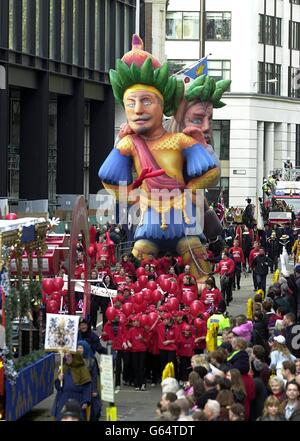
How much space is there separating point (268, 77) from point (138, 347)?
5998 cm

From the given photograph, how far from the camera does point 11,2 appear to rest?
155ft

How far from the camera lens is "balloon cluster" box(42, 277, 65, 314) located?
921 inches

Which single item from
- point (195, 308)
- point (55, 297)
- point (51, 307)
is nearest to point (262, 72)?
point (55, 297)

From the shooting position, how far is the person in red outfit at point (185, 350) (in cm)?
2228

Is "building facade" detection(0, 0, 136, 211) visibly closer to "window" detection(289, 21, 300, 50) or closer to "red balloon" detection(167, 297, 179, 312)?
"red balloon" detection(167, 297, 179, 312)

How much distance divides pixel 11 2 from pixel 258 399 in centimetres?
3257

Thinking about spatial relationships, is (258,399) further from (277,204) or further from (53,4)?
(277,204)

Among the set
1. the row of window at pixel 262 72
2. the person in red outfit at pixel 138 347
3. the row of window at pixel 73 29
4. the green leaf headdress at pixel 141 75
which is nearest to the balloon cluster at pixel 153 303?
the person in red outfit at pixel 138 347

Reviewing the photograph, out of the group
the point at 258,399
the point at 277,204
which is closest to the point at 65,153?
the point at 277,204

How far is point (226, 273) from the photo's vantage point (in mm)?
33625

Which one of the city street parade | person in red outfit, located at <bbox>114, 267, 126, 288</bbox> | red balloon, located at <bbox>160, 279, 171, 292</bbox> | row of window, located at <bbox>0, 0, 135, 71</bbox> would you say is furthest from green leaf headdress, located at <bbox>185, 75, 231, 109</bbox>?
row of window, located at <bbox>0, 0, 135, 71</bbox>

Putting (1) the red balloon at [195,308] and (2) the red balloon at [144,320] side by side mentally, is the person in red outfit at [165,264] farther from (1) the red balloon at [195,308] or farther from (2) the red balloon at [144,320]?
(2) the red balloon at [144,320]

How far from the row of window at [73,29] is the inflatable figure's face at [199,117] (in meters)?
11.5

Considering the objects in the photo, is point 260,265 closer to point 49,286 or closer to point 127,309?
point 49,286
